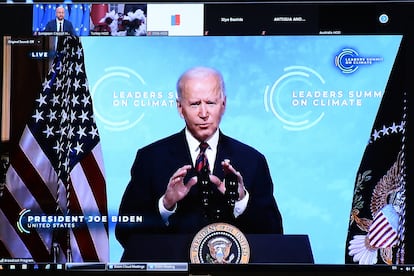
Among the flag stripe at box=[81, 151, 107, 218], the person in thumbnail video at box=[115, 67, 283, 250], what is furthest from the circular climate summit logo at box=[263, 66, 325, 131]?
the flag stripe at box=[81, 151, 107, 218]

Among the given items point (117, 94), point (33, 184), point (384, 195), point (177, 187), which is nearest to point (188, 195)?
point (177, 187)

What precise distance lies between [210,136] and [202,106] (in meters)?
0.13

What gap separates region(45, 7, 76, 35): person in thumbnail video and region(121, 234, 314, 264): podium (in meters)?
0.90

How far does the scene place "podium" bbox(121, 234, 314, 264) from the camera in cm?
279

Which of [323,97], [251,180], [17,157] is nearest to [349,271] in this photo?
[251,180]

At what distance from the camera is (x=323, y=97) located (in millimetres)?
2871

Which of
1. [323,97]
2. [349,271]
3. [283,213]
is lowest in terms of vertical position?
[349,271]

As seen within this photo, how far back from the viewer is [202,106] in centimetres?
289

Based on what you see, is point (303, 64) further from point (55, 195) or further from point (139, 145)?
point (55, 195)

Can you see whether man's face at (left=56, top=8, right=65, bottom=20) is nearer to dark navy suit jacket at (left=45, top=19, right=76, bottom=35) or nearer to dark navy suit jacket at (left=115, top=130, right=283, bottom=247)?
dark navy suit jacket at (left=45, top=19, right=76, bottom=35)

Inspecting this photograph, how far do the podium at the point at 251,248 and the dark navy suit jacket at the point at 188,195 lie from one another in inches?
1.0

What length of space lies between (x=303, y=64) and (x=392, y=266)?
2.89 ft

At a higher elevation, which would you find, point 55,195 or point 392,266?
point 55,195

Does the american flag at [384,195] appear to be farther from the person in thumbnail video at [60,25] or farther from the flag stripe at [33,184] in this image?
the person in thumbnail video at [60,25]
